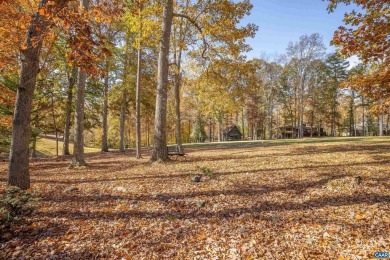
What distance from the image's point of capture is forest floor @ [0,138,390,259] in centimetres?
340

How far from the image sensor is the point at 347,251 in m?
3.17

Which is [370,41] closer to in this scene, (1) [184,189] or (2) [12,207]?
(1) [184,189]

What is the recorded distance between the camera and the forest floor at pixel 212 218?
3.40 m

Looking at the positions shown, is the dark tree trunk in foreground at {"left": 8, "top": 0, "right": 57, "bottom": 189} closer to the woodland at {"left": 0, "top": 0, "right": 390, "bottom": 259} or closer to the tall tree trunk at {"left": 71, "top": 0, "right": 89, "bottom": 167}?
the woodland at {"left": 0, "top": 0, "right": 390, "bottom": 259}

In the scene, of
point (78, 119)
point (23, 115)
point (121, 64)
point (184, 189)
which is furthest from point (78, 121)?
point (121, 64)

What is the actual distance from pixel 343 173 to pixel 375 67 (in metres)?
5.36

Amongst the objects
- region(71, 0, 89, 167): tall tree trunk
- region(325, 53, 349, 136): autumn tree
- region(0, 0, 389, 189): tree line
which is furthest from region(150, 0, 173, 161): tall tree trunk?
region(325, 53, 349, 136): autumn tree

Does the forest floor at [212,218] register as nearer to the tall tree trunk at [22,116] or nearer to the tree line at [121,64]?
the tall tree trunk at [22,116]

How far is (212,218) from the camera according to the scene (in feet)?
14.7

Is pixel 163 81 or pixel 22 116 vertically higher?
pixel 163 81

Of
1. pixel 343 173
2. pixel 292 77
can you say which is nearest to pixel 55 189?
pixel 343 173

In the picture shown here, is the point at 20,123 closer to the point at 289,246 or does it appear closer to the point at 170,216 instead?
the point at 170,216

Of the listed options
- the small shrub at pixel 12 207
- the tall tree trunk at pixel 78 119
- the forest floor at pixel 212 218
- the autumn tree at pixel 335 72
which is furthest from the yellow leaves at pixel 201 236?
the autumn tree at pixel 335 72

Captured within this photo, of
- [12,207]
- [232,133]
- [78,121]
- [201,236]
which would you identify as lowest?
[201,236]
